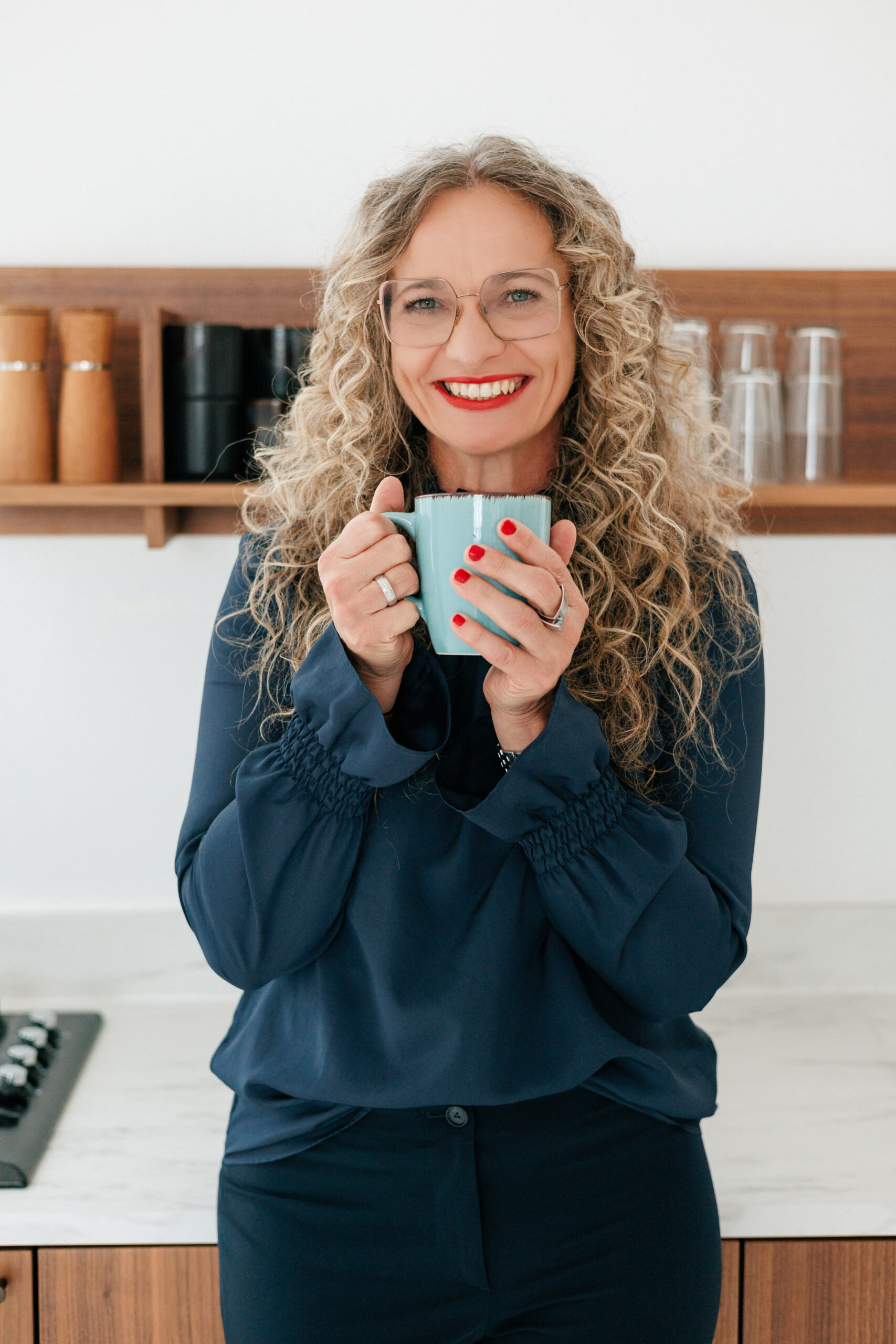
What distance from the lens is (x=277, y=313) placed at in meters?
1.54

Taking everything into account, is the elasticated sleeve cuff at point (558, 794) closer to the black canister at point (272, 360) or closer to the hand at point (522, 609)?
the hand at point (522, 609)

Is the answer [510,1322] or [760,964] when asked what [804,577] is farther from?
[510,1322]

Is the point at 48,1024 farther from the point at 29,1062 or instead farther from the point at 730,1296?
the point at 730,1296

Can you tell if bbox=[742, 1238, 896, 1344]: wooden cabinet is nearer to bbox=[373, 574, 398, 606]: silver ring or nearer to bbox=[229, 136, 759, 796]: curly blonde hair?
bbox=[229, 136, 759, 796]: curly blonde hair

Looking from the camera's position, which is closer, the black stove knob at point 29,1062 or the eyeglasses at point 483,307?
the eyeglasses at point 483,307

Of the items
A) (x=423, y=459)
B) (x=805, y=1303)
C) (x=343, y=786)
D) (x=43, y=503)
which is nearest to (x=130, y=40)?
(x=43, y=503)

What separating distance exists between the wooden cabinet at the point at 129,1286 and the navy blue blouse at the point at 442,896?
0.19 meters

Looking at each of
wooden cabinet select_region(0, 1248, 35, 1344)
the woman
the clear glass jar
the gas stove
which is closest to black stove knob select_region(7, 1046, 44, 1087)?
the gas stove

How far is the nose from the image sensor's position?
3.22 ft

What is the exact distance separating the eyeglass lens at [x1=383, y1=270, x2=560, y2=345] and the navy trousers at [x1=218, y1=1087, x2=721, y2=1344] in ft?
2.26

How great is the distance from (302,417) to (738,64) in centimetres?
84

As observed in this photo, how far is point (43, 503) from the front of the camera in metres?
1.39

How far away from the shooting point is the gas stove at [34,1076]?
124 cm

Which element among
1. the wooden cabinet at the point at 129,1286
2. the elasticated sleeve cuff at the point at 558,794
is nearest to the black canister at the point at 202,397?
the elasticated sleeve cuff at the point at 558,794
